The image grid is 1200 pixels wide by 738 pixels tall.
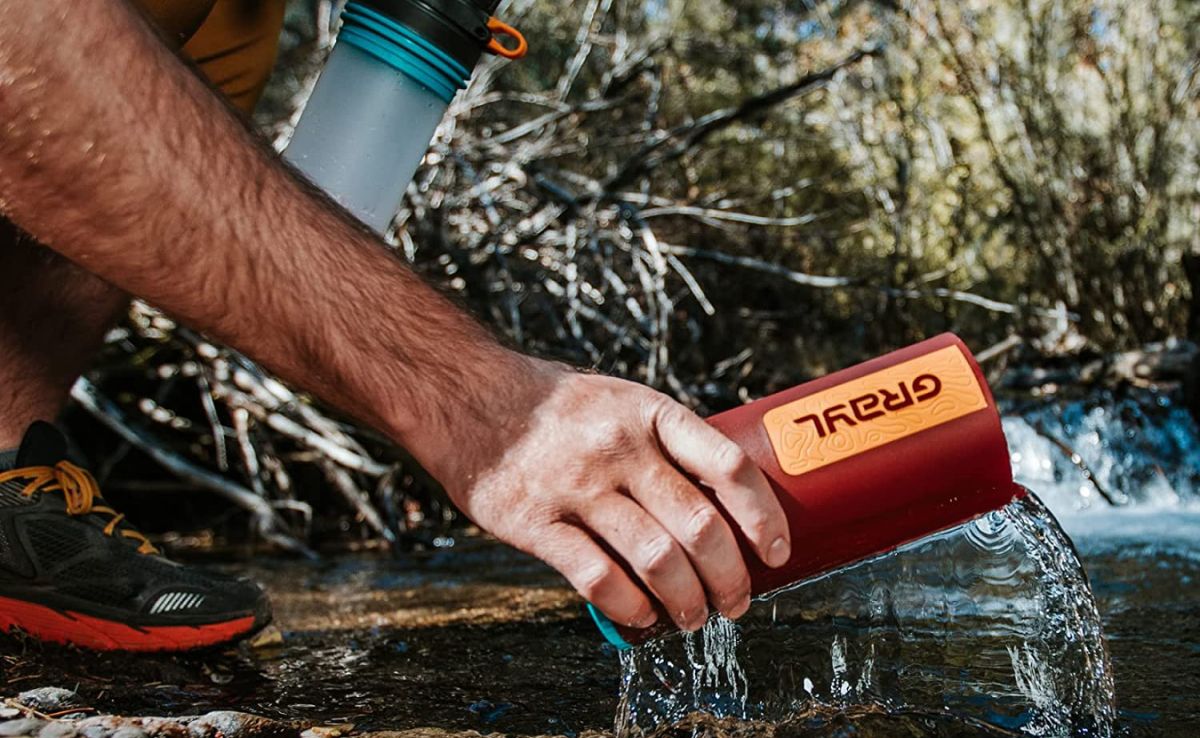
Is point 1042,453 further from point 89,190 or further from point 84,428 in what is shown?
point 89,190

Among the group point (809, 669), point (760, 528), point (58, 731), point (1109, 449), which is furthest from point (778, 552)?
point (1109, 449)

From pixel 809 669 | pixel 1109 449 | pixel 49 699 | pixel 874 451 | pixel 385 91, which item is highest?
pixel 1109 449

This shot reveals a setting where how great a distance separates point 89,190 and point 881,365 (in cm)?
76

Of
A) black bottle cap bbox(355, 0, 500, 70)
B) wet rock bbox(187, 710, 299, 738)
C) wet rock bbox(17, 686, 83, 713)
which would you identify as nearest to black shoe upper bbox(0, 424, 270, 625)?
wet rock bbox(17, 686, 83, 713)

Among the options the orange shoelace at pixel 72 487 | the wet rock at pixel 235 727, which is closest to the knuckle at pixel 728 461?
the wet rock at pixel 235 727

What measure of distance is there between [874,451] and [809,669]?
466 millimetres

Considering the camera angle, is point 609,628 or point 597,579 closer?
point 597,579

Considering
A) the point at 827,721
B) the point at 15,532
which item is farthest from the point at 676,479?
the point at 15,532

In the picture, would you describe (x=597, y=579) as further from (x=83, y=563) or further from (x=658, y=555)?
(x=83, y=563)

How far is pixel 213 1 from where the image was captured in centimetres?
172

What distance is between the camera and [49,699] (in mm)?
1330

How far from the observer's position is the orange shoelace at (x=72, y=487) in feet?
5.40

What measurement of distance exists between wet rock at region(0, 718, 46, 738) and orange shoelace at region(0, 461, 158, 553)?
20.3 inches

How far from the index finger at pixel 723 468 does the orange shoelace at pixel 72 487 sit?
1.06 meters
